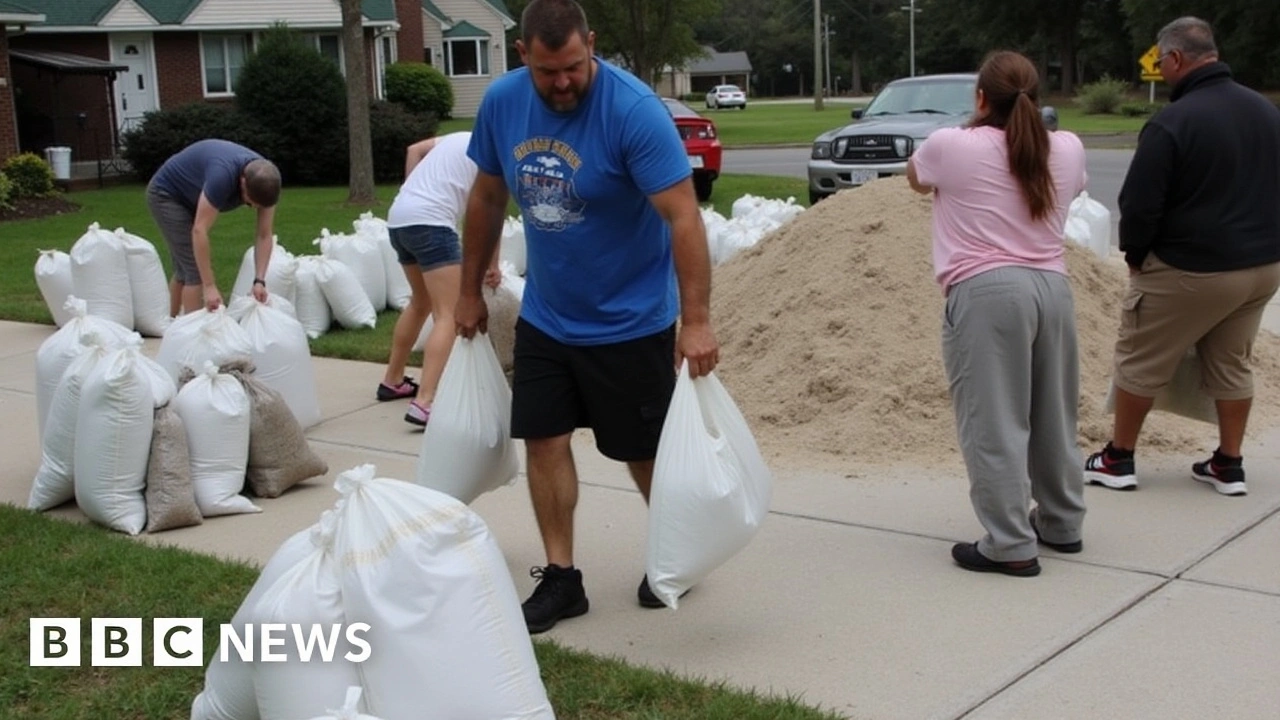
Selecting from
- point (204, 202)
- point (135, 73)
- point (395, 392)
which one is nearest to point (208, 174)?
point (204, 202)

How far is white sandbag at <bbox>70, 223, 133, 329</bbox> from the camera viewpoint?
997 centimetres

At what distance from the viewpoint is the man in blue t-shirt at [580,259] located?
168 inches

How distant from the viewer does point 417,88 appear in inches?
1654

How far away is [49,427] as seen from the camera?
5977mm

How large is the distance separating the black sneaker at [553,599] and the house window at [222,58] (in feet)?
115

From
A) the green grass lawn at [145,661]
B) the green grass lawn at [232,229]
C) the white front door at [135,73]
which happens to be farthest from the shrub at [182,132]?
the green grass lawn at [145,661]

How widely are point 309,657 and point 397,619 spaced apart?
0.23 m

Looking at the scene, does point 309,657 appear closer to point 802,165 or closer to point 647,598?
point 647,598

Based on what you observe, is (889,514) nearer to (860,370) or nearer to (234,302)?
(860,370)

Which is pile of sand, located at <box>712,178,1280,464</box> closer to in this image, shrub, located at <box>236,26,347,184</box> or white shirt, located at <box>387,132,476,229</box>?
white shirt, located at <box>387,132,476,229</box>

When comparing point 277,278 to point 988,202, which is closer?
point 988,202

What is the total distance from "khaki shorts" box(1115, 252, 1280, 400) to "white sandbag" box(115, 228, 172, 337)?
6.92 meters

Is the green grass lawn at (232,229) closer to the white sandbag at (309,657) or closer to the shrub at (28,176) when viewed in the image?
the shrub at (28,176)

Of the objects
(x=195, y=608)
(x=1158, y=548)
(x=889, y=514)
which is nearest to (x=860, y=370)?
(x=889, y=514)
